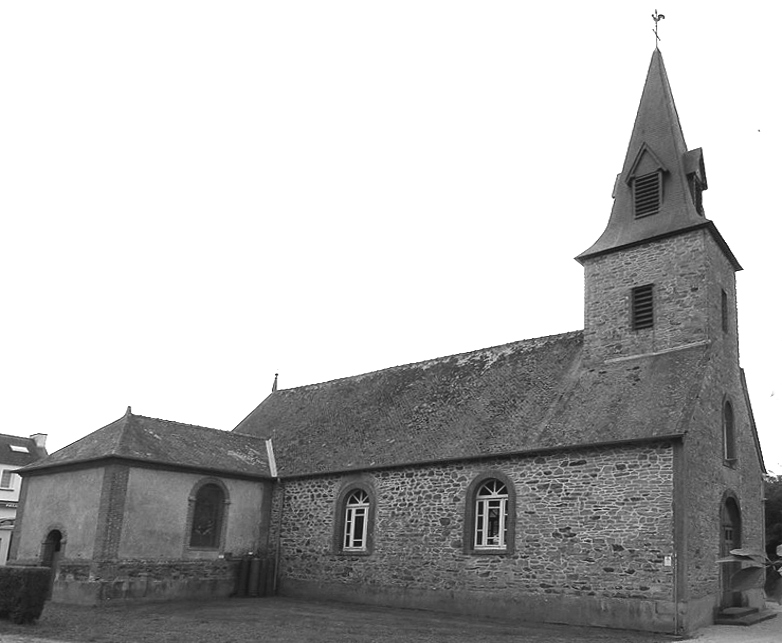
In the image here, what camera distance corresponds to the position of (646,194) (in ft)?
73.5

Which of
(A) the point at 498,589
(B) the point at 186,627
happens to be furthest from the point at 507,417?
(B) the point at 186,627

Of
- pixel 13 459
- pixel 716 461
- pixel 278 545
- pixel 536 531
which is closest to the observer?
pixel 536 531

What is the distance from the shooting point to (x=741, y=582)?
12.7 ft

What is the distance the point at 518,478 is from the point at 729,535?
228 inches

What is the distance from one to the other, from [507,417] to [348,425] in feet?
22.5

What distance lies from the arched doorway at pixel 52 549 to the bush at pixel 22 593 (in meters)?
6.84

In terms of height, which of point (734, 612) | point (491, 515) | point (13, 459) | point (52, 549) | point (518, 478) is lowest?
point (734, 612)

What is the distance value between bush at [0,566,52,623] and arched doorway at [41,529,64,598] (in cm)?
684

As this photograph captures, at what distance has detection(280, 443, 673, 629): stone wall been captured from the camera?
16719 mm

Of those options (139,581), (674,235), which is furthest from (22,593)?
(674,235)

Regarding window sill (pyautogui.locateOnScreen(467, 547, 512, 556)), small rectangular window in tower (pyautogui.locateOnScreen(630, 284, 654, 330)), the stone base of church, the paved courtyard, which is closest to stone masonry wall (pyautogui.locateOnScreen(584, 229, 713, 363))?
small rectangular window in tower (pyautogui.locateOnScreen(630, 284, 654, 330))

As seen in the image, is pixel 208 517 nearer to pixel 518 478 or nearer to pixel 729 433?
pixel 518 478

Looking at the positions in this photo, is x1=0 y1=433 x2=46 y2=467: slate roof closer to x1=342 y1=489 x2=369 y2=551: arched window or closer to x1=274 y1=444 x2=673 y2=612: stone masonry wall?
x1=274 y1=444 x2=673 y2=612: stone masonry wall

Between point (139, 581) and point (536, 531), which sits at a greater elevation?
point (536, 531)
